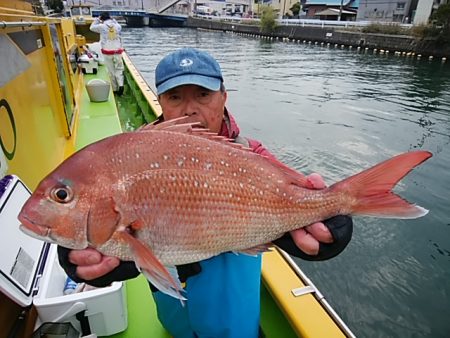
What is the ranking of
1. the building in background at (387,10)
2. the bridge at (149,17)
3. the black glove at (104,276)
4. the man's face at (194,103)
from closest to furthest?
1. the black glove at (104,276)
2. the man's face at (194,103)
3. the building in background at (387,10)
4. the bridge at (149,17)

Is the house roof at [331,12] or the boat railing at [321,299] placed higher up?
the house roof at [331,12]

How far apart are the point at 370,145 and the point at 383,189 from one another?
11045 mm

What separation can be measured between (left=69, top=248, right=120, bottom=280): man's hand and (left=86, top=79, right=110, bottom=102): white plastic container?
6589 millimetres

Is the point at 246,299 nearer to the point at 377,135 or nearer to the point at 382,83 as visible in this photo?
the point at 377,135

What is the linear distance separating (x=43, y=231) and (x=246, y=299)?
4.15ft

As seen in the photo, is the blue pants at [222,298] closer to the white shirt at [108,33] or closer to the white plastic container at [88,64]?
the white shirt at [108,33]

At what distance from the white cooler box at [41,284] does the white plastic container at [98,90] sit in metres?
5.69

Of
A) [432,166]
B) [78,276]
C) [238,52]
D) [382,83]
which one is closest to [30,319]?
[78,276]

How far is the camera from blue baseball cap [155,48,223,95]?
1.96 meters

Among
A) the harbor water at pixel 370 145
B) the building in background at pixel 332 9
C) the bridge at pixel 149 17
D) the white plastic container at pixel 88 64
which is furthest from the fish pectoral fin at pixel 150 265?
the bridge at pixel 149 17

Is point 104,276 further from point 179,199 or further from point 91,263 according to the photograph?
point 179,199

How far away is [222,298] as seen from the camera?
1.99 meters

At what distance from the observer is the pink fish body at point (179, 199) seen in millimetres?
1317

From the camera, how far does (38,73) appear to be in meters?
3.88
